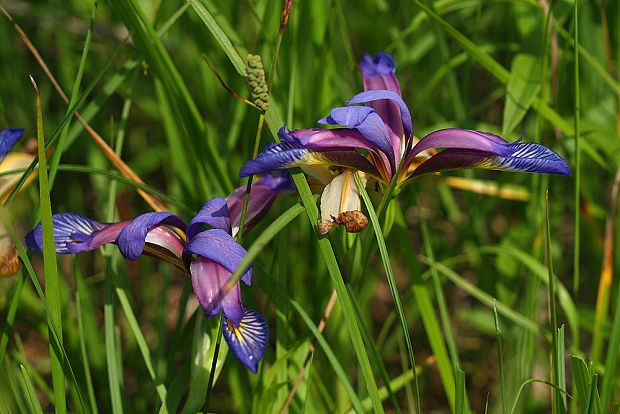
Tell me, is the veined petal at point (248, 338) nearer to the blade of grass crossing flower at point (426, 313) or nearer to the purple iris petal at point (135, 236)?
the purple iris petal at point (135, 236)

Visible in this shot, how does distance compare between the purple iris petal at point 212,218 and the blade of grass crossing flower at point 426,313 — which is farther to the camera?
the blade of grass crossing flower at point 426,313

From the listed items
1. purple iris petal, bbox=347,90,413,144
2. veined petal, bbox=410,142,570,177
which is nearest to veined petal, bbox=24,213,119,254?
purple iris petal, bbox=347,90,413,144

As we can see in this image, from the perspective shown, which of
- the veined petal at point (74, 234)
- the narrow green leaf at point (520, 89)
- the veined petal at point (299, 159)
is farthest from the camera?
the narrow green leaf at point (520, 89)

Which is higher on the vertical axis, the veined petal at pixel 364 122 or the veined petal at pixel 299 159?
the veined petal at pixel 364 122

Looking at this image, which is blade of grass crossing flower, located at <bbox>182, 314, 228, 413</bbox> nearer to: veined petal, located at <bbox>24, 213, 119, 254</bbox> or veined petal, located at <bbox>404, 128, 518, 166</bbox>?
veined petal, located at <bbox>24, 213, 119, 254</bbox>

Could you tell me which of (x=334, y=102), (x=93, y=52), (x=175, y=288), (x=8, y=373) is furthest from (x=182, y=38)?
(x=8, y=373)

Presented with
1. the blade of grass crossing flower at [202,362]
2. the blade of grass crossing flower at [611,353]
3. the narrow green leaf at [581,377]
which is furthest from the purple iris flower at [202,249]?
the blade of grass crossing flower at [611,353]
